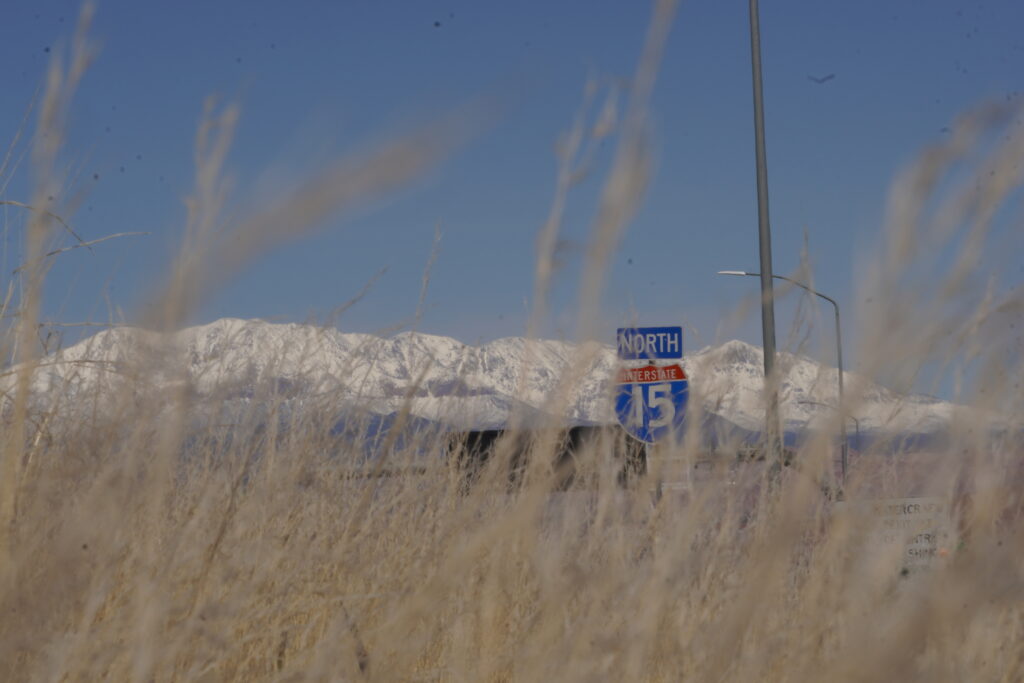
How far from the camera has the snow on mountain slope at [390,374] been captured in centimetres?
126

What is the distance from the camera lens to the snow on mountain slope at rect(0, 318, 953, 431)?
1.26 m

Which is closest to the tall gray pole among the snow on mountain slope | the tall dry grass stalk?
the snow on mountain slope

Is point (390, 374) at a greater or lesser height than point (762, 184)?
lesser

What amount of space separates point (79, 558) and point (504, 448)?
1.32 meters

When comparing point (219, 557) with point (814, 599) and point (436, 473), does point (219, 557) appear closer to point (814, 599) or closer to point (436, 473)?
point (814, 599)

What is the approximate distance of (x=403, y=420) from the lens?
5.13ft

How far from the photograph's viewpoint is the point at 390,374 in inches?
84.7

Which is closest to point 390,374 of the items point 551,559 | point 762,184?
point 551,559

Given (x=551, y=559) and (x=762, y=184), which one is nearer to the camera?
(x=551, y=559)

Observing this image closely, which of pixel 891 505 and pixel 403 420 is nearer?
pixel 403 420

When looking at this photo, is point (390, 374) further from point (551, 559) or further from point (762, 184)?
point (762, 184)

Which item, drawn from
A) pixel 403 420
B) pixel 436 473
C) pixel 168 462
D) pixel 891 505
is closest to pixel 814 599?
pixel 891 505

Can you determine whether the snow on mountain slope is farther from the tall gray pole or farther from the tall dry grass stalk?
the tall gray pole

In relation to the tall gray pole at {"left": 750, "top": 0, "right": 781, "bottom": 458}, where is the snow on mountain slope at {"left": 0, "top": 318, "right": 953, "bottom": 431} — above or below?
below
